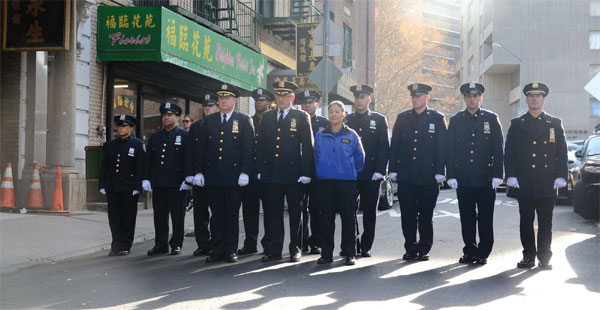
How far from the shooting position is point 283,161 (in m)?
8.46

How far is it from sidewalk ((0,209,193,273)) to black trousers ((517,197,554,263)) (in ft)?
18.3

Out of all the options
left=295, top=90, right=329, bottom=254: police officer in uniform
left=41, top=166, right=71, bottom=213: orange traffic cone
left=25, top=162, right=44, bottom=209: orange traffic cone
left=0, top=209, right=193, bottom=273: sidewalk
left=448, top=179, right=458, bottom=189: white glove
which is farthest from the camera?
left=25, top=162, right=44, bottom=209: orange traffic cone

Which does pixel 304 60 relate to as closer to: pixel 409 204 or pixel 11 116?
pixel 11 116

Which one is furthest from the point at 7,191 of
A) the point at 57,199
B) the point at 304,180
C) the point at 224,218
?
the point at 304,180

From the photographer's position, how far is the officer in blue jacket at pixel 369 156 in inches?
348

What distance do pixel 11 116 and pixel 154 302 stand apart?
28.2 ft

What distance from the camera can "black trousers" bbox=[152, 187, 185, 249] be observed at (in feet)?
30.1

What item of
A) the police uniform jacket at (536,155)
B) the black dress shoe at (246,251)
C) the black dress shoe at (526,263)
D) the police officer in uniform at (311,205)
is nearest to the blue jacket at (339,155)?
the police officer in uniform at (311,205)

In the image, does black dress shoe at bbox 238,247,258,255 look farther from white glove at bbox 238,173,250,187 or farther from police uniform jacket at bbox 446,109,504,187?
police uniform jacket at bbox 446,109,504,187

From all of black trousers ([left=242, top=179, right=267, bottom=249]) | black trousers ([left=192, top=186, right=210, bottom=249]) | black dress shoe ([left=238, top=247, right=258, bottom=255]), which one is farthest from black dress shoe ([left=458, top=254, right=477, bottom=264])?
black trousers ([left=192, top=186, right=210, bottom=249])

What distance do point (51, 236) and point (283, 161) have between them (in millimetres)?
3917

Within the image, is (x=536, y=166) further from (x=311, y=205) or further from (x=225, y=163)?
(x=225, y=163)

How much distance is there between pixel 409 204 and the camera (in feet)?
28.6

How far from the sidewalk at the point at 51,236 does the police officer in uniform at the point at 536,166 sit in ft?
18.3
